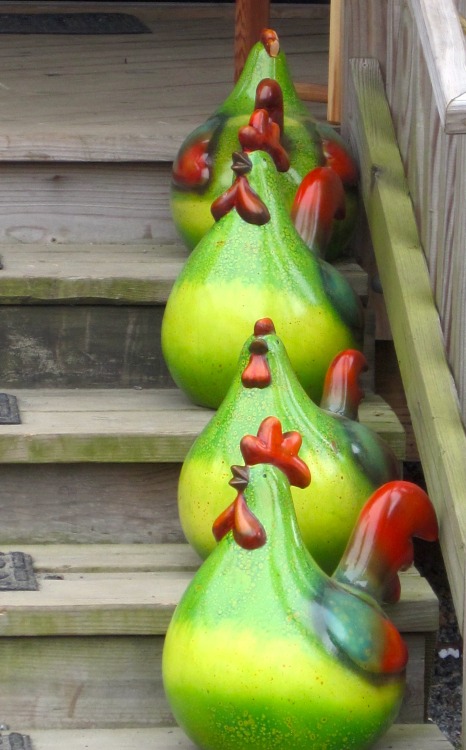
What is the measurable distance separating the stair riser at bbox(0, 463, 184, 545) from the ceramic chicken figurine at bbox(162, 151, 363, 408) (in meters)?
0.23

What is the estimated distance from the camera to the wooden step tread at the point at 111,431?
7.75ft

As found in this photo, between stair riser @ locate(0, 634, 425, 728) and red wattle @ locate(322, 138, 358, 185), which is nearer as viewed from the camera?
stair riser @ locate(0, 634, 425, 728)

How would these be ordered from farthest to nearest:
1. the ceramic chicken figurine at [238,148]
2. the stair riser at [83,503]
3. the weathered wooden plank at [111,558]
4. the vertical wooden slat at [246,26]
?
Result: the vertical wooden slat at [246,26]
the ceramic chicken figurine at [238,148]
the stair riser at [83,503]
the weathered wooden plank at [111,558]

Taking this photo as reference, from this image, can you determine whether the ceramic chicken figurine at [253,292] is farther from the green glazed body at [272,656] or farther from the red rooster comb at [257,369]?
the green glazed body at [272,656]

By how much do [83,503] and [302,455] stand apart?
0.53m

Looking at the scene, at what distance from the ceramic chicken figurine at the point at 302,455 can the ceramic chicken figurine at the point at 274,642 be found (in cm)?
21

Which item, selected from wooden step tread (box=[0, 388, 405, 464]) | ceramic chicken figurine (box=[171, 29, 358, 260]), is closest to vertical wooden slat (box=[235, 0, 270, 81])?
ceramic chicken figurine (box=[171, 29, 358, 260])

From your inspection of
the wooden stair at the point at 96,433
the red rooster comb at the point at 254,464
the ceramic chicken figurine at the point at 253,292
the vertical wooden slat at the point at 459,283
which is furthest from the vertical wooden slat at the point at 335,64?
the red rooster comb at the point at 254,464

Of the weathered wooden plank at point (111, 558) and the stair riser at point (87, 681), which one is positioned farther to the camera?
the weathered wooden plank at point (111, 558)

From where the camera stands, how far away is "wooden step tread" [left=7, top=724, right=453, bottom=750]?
1981mm

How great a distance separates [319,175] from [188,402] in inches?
19.6

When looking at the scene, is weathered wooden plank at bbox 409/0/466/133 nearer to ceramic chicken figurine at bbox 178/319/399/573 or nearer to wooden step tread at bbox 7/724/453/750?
ceramic chicken figurine at bbox 178/319/399/573

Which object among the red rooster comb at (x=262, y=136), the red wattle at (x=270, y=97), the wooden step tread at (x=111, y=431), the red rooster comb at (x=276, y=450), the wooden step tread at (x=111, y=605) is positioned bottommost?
the wooden step tread at (x=111, y=605)

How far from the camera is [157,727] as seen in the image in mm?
2107
